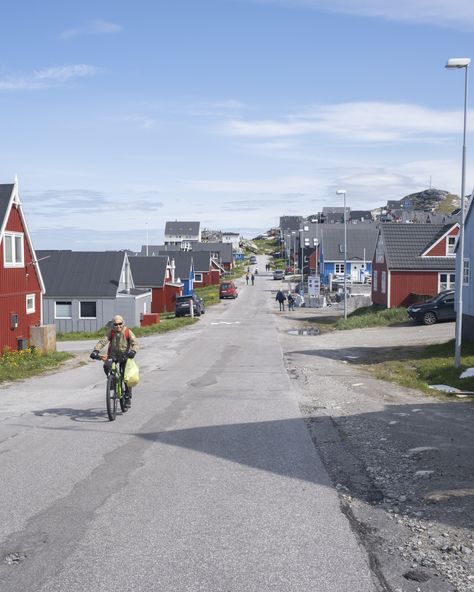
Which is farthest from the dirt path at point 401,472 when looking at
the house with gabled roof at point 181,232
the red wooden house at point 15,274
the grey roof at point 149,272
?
the house with gabled roof at point 181,232

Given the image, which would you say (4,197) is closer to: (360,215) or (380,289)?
(380,289)

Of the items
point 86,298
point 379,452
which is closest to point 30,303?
point 86,298

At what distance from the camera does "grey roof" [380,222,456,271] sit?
46.8 metres

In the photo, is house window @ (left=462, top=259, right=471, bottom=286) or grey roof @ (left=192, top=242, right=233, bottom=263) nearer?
house window @ (left=462, top=259, right=471, bottom=286)

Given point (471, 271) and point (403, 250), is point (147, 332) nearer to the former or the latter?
point (403, 250)

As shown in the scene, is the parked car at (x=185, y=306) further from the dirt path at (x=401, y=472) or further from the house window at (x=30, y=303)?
the dirt path at (x=401, y=472)

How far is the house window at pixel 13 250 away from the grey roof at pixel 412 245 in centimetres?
2515

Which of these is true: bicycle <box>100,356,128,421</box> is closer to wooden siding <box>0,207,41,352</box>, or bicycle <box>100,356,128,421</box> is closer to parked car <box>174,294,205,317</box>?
wooden siding <box>0,207,41,352</box>

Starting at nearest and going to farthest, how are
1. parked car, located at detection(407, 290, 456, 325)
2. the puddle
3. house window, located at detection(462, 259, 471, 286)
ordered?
house window, located at detection(462, 259, 471, 286), parked car, located at detection(407, 290, 456, 325), the puddle

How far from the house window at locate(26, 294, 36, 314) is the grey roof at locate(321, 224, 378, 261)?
66760 mm

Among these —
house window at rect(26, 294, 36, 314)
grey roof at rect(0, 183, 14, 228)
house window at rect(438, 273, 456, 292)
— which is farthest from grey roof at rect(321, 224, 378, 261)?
grey roof at rect(0, 183, 14, 228)

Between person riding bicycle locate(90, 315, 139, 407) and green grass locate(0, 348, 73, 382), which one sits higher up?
person riding bicycle locate(90, 315, 139, 407)

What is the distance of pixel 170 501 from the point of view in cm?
741

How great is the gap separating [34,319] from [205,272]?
229 feet
